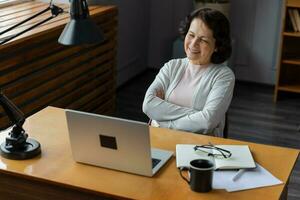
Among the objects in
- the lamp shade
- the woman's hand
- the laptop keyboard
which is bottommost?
the laptop keyboard

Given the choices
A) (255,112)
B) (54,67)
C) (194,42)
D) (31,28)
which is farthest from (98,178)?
(255,112)

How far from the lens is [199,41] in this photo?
8.84 ft

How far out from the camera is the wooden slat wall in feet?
10.9

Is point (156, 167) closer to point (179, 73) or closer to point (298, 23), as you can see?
point (179, 73)

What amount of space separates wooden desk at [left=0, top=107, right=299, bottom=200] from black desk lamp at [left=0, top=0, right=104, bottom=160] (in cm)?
4

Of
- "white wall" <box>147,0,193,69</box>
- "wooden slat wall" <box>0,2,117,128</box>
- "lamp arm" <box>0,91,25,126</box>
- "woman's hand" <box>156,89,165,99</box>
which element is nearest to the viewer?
"lamp arm" <box>0,91,25,126</box>

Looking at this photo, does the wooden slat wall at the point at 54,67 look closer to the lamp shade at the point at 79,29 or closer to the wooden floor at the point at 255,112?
the wooden floor at the point at 255,112

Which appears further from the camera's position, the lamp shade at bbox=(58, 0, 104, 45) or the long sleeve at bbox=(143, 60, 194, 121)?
the long sleeve at bbox=(143, 60, 194, 121)

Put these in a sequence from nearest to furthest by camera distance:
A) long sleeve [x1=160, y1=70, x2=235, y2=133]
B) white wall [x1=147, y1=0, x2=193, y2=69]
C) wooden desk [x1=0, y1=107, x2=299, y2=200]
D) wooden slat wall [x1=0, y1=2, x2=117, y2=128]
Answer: wooden desk [x1=0, y1=107, x2=299, y2=200] → long sleeve [x1=160, y1=70, x2=235, y2=133] → wooden slat wall [x1=0, y1=2, x2=117, y2=128] → white wall [x1=147, y1=0, x2=193, y2=69]

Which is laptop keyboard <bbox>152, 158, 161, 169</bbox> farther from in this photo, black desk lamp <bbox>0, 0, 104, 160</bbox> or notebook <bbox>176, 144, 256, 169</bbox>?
black desk lamp <bbox>0, 0, 104, 160</bbox>

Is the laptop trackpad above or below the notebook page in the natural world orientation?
above

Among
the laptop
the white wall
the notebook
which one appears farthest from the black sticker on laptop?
the white wall

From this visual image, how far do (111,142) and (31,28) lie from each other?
0.56 m

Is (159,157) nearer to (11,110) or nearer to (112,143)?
(112,143)
